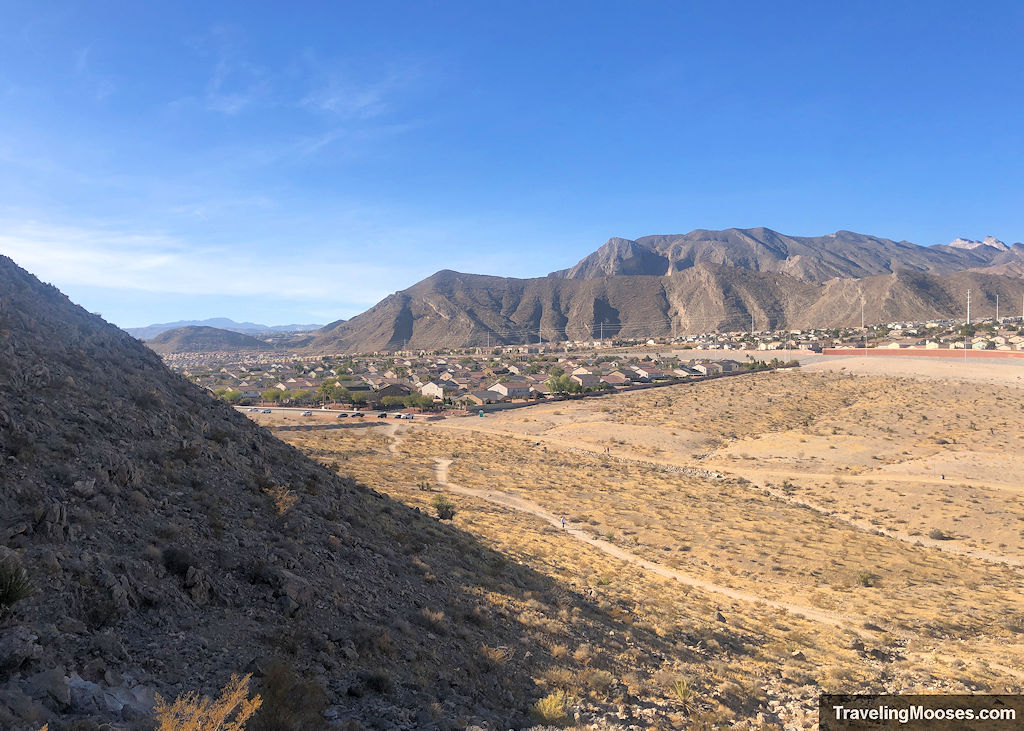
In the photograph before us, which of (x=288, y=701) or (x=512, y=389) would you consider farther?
(x=512, y=389)

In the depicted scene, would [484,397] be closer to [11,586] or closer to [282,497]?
[282,497]

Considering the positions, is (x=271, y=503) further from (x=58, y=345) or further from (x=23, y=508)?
(x=58, y=345)

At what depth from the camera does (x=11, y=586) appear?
18.4 ft

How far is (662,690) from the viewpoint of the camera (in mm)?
9547

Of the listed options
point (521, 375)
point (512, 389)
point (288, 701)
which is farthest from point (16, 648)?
point (521, 375)

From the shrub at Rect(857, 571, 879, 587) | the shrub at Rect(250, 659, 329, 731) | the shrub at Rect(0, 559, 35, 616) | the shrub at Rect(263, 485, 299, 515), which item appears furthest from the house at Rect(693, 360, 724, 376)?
the shrub at Rect(0, 559, 35, 616)

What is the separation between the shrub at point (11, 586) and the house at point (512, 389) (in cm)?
7476

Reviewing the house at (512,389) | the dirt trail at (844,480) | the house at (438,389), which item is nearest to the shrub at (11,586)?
the dirt trail at (844,480)

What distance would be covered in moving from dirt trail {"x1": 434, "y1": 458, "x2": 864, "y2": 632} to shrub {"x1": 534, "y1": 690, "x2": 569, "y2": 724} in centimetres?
1142

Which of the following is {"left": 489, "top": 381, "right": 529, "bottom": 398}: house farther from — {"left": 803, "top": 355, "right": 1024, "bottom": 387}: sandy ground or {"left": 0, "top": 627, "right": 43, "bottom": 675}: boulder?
{"left": 0, "top": 627, "right": 43, "bottom": 675}: boulder

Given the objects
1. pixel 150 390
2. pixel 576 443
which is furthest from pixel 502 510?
pixel 576 443

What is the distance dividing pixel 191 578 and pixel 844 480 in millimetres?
40957

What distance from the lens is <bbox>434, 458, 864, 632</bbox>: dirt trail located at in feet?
51.7

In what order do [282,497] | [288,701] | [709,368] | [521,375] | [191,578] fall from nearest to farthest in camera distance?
[288,701]
[191,578]
[282,497]
[709,368]
[521,375]
